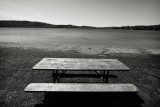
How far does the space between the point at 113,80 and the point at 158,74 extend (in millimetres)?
2982

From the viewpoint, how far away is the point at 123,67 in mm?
4145

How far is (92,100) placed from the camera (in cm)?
401

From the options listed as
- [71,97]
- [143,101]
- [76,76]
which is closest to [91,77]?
[76,76]

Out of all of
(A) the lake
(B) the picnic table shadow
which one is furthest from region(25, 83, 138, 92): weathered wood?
(A) the lake

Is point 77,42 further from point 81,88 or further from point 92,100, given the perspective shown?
point 81,88

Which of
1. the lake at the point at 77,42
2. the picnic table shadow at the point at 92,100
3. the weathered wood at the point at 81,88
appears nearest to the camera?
the weathered wood at the point at 81,88

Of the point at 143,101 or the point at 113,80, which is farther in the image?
the point at 113,80

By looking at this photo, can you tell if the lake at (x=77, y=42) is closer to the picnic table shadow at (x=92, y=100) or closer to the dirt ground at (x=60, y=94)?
the dirt ground at (x=60, y=94)

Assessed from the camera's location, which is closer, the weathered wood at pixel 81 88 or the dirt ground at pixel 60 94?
the weathered wood at pixel 81 88

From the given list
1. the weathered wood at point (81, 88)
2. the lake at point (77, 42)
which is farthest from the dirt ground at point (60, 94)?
the lake at point (77, 42)

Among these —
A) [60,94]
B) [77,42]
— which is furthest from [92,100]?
[77,42]

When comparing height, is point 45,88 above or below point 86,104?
above

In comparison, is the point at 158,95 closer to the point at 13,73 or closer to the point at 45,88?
the point at 45,88

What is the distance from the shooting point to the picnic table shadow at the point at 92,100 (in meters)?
3.79
